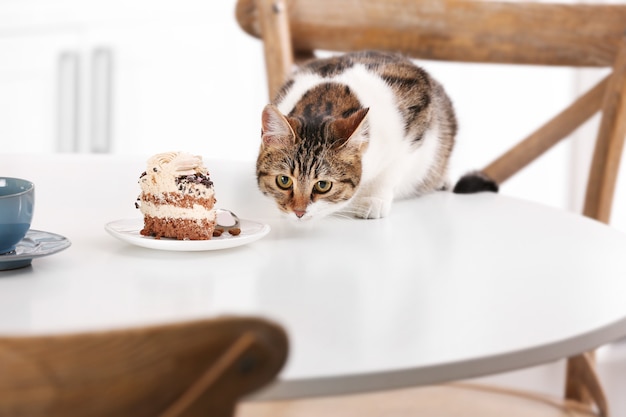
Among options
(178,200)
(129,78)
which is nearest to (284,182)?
(178,200)

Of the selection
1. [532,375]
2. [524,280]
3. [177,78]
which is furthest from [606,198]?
[177,78]

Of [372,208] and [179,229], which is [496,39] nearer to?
[372,208]

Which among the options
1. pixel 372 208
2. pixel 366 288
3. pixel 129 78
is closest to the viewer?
pixel 366 288

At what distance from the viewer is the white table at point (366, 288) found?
625 mm

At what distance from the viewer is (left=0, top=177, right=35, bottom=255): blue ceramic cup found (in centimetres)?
84

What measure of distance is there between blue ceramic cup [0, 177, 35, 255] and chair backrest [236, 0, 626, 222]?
1.08 m

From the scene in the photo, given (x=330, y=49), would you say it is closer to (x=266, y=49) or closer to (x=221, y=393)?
(x=266, y=49)

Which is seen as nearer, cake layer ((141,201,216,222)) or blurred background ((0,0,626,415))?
cake layer ((141,201,216,222))

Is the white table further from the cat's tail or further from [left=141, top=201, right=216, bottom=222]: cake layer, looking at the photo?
the cat's tail

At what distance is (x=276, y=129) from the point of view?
1.27 metres

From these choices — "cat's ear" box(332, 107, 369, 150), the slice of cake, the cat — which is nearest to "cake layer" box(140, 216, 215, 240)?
the slice of cake

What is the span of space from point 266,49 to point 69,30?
1552mm

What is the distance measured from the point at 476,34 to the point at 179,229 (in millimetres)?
1076

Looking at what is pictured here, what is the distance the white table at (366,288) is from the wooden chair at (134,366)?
40 millimetres
